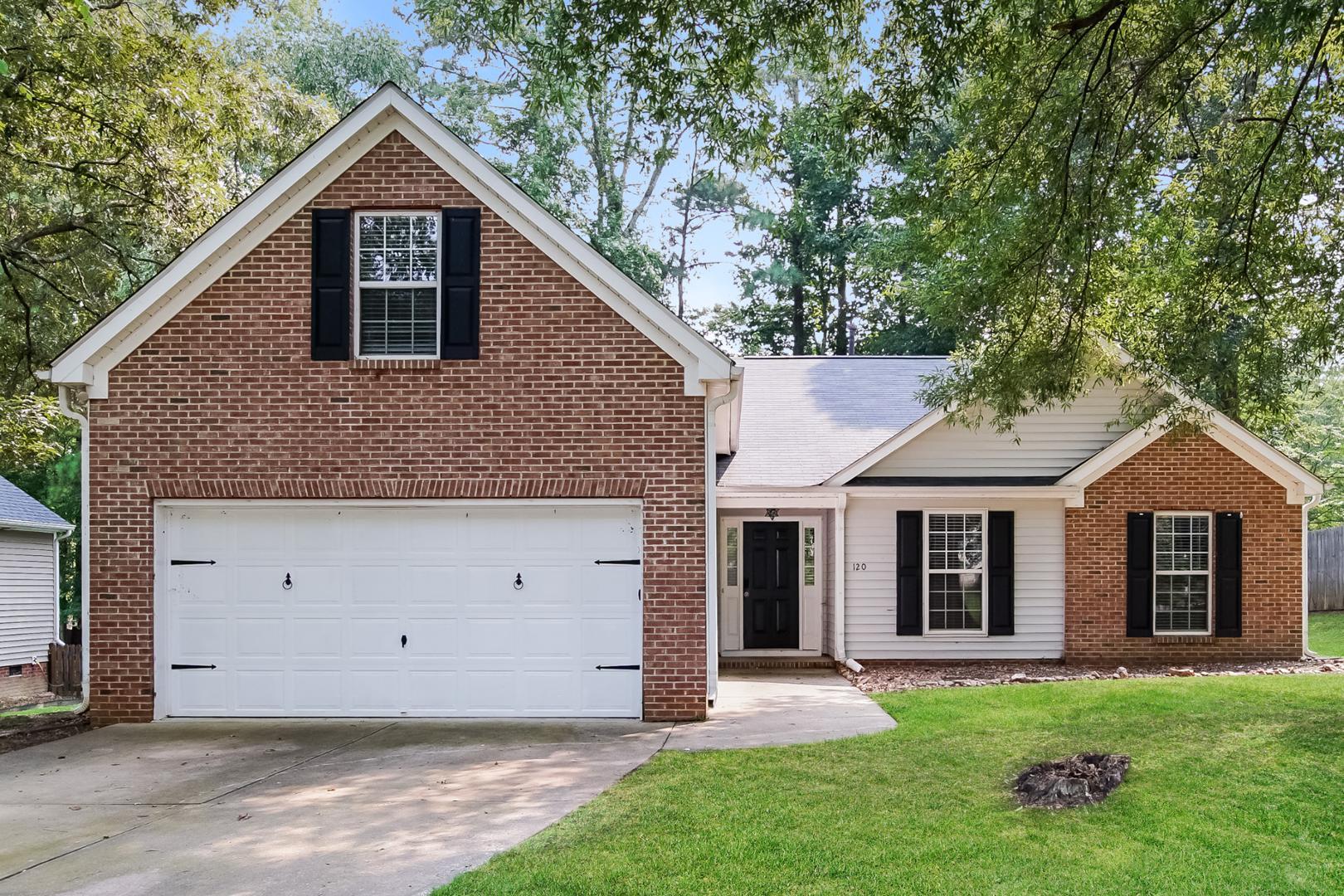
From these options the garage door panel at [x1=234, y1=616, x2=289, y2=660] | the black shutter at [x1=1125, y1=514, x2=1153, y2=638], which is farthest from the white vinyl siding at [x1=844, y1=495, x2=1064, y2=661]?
the garage door panel at [x1=234, y1=616, x2=289, y2=660]

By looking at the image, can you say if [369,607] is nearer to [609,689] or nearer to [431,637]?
[431,637]

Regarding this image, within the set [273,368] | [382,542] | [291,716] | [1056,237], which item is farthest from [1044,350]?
[291,716]

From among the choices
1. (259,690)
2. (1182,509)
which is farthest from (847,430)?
(259,690)

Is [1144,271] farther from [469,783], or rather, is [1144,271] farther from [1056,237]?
[469,783]

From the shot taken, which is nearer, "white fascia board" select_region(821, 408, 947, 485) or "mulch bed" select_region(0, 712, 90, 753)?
"mulch bed" select_region(0, 712, 90, 753)

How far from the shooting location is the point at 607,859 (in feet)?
19.5

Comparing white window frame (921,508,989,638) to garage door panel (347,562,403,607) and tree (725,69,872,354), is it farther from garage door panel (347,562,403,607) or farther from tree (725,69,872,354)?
tree (725,69,872,354)

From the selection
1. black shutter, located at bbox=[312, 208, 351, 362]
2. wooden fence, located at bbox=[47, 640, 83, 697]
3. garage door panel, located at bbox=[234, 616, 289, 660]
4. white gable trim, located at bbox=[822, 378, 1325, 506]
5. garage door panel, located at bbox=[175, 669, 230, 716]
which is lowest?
wooden fence, located at bbox=[47, 640, 83, 697]

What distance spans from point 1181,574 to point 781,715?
7.36 m

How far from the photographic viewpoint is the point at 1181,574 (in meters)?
14.7

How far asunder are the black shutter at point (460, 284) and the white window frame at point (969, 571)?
748 cm

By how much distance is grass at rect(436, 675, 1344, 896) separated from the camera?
5.70m

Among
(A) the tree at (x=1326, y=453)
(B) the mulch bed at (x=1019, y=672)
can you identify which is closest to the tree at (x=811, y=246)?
(A) the tree at (x=1326, y=453)

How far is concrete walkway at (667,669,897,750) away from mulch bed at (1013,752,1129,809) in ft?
7.30
